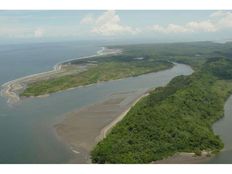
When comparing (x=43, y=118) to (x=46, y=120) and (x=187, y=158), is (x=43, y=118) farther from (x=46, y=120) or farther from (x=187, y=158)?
(x=187, y=158)

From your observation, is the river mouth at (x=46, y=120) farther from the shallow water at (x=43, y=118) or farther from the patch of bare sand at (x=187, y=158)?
the patch of bare sand at (x=187, y=158)

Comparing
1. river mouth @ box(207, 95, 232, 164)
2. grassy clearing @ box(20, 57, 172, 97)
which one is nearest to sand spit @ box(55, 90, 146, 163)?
river mouth @ box(207, 95, 232, 164)

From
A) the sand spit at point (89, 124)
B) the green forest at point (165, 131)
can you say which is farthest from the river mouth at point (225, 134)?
the sand spit at point (89, 124)

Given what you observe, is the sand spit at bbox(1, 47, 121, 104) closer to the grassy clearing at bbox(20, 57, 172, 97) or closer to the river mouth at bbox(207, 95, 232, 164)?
the grassy clearing at bbox(20, 57, 172, 97)

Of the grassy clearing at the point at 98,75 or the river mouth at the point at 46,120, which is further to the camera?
the grassy clearing at the point at 98,75

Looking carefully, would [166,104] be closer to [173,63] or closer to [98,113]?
[98,113]

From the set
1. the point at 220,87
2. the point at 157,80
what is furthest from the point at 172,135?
the point at 157,80

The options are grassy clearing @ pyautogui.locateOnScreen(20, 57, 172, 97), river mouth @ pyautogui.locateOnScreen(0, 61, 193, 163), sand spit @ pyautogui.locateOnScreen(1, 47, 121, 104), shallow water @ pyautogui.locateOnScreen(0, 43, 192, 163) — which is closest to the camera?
river mouth @ pyautogui.locateOnScreen(0, 61, 193, 163)
